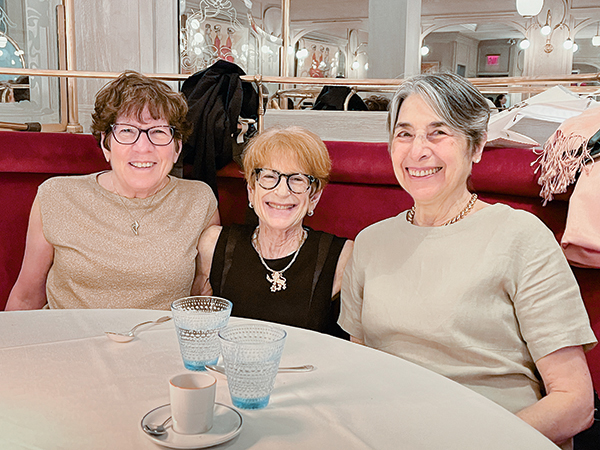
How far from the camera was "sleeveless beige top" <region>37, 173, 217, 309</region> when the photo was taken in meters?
1.83

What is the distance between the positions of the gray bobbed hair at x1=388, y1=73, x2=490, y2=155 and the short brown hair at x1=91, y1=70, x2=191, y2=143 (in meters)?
0.84

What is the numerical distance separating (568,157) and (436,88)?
47 cm

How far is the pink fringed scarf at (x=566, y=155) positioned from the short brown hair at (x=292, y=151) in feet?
2.03

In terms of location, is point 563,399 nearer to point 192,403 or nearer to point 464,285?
point 464,285

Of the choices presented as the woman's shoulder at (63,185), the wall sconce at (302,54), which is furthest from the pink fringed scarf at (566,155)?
the wall sconce at (302,54)

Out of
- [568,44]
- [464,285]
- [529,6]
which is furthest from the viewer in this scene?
[568,44]

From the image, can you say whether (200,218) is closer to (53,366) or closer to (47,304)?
(47,304)

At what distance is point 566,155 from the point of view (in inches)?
62.9

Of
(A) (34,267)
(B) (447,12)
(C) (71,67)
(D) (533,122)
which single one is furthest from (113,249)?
(B) (447,12)

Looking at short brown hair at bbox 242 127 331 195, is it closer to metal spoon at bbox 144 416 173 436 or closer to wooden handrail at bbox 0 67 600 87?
wooden handrail at bbox 0 67 600 87

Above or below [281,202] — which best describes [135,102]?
above

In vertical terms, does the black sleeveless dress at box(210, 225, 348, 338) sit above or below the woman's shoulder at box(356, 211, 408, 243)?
below

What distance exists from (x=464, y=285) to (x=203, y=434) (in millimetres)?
734

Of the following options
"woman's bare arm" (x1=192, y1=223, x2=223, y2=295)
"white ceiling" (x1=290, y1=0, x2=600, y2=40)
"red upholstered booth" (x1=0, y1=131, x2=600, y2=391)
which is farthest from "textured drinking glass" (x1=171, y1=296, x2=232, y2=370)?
"white ceiling" (x1=290, y1=0, x2=600, y2=40)
